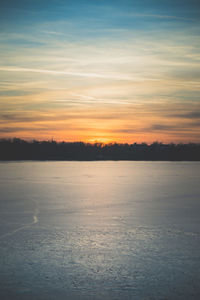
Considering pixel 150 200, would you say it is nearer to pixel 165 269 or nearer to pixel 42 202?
pixel 42 202

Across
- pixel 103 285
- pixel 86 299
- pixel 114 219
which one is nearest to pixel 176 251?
pixel 103 285

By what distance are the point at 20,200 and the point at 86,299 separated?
10234 millimetres

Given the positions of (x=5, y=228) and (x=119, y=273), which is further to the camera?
(x=5, y=228)

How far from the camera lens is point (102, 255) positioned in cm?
652

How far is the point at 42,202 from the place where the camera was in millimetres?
13844

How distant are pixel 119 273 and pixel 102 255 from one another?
0.93 m

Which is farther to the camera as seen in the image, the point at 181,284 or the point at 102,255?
the point at 102,255

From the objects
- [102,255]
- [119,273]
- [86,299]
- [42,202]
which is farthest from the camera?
[42,202]

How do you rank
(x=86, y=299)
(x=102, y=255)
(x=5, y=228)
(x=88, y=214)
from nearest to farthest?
(x=86, y=299)
(x=102, y=255)
(x=5, y=228)
(x=88, y=214)

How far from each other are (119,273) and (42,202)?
859 cm

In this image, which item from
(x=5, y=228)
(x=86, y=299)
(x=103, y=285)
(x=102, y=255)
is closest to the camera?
(x=86, y=299)

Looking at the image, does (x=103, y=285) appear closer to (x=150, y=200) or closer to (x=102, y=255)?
(x=102, y=255)

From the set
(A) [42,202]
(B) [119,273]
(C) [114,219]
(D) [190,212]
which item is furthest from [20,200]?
(B) [119,273]

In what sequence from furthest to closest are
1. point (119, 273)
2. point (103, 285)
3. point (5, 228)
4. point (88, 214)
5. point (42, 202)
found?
point (42, 202) < point (88, 214) < point (5, 228) < point (119, 273) < point (103, 285)
